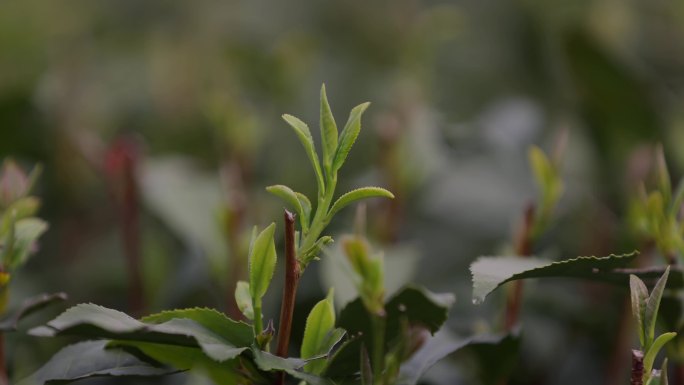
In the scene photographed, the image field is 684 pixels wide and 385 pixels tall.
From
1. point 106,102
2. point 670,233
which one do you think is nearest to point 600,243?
point 670,233

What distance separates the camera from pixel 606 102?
26.7 inches

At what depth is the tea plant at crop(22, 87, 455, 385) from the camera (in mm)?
286

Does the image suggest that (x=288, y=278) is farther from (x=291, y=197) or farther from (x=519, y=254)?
(x=519, y=254)

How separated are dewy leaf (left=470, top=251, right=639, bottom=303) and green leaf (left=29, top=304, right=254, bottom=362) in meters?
0.09

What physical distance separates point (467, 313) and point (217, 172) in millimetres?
284

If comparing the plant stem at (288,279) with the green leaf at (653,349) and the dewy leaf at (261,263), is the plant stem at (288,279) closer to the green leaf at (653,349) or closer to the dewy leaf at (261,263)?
the dewy leaf at (261,263)

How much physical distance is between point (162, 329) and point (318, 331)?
2.7 inches

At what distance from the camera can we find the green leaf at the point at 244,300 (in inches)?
12.3

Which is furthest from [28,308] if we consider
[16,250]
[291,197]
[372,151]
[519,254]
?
[372,151]

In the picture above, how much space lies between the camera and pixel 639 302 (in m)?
0.30

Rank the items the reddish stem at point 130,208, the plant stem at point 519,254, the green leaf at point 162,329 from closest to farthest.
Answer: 1. the green leaf at point 162,329
2. the plant stem at point 519,254
3. the reddish stem at point 130,208

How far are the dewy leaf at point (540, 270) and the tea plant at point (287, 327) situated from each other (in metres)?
0.02

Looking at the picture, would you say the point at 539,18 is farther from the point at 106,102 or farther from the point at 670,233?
the point at 670,233

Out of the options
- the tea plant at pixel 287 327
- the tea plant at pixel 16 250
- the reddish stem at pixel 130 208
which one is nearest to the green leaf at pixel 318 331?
the tea plant at pixel 287 327
